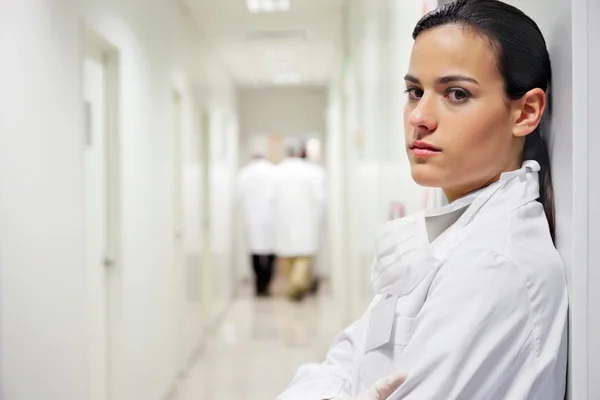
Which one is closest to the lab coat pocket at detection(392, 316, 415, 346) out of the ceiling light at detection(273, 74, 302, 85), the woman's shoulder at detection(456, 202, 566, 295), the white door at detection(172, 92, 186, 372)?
the woman's shoulder at detection(456, 202, 566, 295)

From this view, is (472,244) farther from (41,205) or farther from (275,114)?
(275,114)

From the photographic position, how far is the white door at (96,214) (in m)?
3.07

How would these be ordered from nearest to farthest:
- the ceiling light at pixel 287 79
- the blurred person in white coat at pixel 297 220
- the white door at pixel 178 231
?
the white door at pixel 178 231 → the blurred person in white coat at pixel 297 220 → the ceiling light at pixel 287 79

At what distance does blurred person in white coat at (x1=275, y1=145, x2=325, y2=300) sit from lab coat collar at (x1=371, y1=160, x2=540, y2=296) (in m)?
7.10

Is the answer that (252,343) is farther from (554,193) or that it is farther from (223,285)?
(554,193)

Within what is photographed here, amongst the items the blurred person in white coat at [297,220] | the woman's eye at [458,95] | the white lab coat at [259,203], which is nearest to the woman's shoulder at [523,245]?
the woman's eye at [458,95]

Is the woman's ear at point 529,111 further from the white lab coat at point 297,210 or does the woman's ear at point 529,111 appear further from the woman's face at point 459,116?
the white lab coat at point 297,210

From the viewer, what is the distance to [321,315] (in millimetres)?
7270

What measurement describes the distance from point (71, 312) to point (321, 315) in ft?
16.1

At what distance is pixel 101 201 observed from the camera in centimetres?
326

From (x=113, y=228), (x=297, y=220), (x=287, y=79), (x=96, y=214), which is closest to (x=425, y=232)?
(x=96, y=214)

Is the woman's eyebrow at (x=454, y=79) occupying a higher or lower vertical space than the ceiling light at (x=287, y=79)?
lower

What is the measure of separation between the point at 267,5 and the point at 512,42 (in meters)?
4.69

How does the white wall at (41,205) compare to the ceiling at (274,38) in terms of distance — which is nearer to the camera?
the white wall at (41,205)
